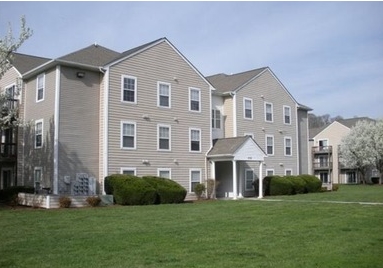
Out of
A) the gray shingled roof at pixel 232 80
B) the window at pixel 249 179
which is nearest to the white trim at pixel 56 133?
the gray shingled roof at pixel 232 80

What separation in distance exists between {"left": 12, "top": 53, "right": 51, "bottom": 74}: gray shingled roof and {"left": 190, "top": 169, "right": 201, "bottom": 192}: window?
40.7 ft

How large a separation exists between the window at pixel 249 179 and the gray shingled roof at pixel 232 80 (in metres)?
6.19

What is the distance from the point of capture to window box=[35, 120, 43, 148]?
24.1 meters

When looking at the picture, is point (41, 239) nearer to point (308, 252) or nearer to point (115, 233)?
point (115, 233)

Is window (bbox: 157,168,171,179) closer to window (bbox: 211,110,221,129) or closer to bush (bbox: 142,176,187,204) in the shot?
bush (bbox: 142,176,187,204)

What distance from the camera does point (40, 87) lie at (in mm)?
24641

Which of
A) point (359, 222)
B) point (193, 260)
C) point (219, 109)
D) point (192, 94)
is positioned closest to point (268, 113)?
point (219, 109)

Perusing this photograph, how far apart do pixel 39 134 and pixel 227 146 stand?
11665 millimetres

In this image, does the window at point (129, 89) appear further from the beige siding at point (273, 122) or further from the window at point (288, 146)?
the window at point (288, 146)

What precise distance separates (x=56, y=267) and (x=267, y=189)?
25.1 meters

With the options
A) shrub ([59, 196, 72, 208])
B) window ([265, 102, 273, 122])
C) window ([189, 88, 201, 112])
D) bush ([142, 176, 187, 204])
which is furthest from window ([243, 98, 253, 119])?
shrub ([59, 196, 72, 208])

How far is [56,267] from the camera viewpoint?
775 centimetres

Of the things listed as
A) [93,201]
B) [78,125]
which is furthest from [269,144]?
[93,201]

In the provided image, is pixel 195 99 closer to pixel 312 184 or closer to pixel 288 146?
pixel 288 146
